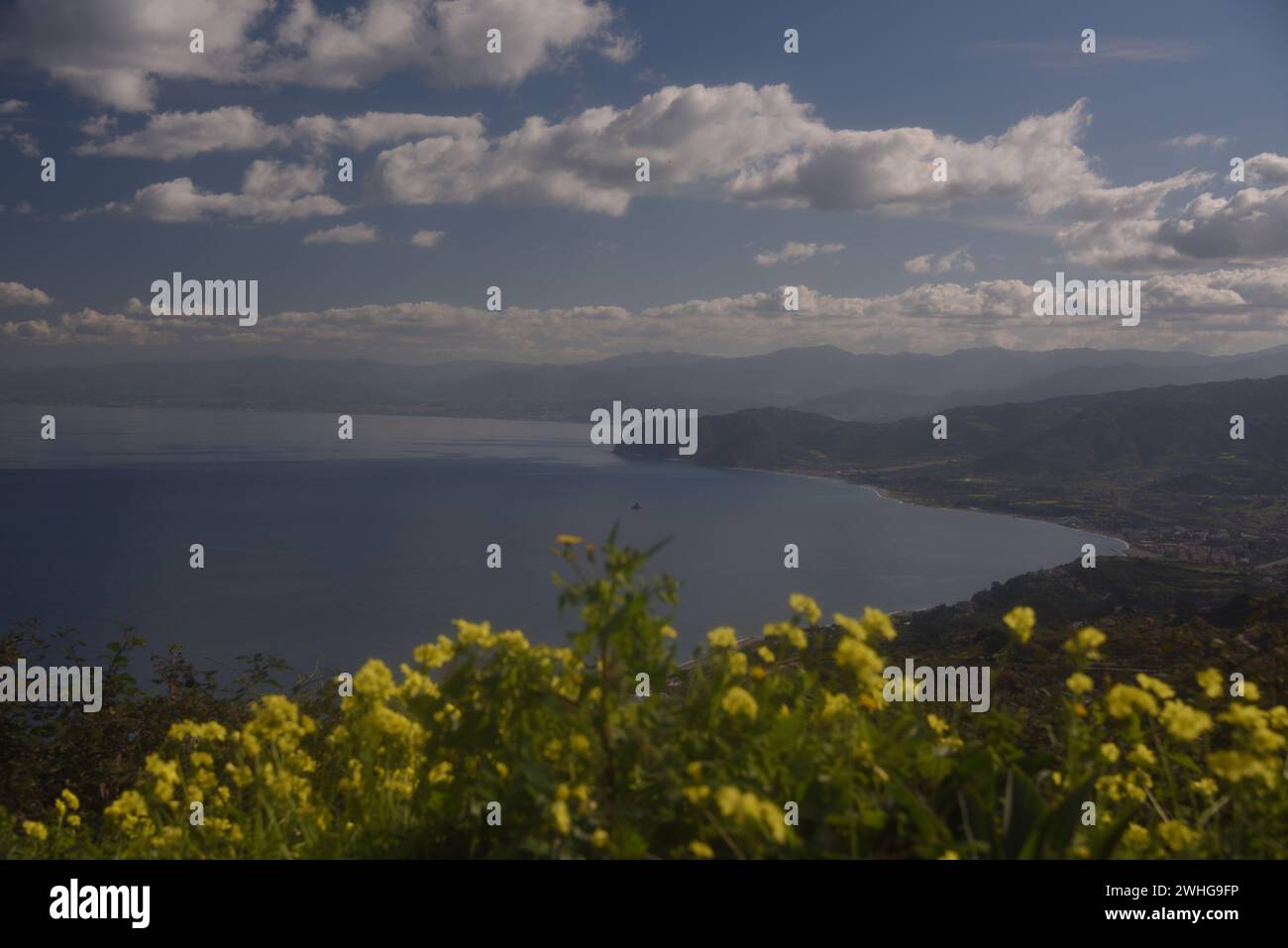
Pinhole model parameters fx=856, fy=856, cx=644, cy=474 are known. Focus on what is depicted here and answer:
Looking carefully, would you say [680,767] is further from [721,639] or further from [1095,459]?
[1095,459]

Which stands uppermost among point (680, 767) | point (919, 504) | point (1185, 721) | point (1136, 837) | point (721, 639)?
point (919, 504)

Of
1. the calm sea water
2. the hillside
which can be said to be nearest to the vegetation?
the calm sea water

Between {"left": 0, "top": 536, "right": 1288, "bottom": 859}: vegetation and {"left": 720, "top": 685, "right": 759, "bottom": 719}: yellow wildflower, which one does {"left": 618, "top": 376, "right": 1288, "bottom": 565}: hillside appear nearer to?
{"left": 0, "top": 536, "right": 1288, "bottom": 859}: vegetation

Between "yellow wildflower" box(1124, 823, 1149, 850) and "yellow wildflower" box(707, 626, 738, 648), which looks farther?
"yellow wildflower" box(707, 626, 738, 648)

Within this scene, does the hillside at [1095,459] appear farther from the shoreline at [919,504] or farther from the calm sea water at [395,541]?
the calm sea water at [395,541]

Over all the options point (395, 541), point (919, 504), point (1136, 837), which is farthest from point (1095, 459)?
point (1136, 837)

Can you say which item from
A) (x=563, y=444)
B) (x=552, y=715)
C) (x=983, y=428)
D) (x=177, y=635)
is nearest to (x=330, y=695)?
(x=552, y=715)

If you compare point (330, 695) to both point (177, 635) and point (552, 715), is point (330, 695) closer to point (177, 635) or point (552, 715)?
point (552, 715)

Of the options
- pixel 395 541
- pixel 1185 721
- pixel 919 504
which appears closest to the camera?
pixel 1185 721
